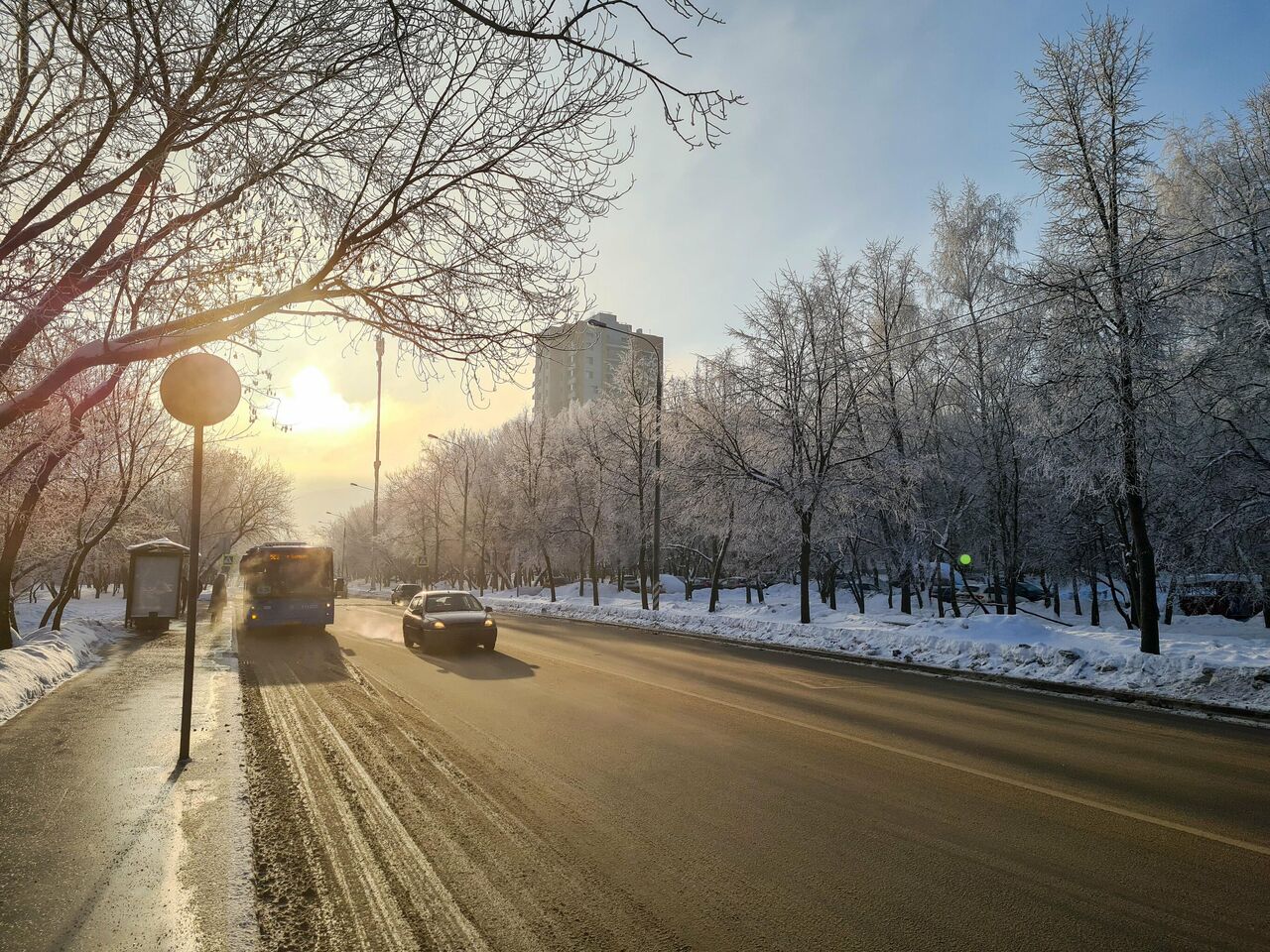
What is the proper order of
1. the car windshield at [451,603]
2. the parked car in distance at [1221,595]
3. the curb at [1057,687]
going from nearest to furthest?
the curb at [1057,687]
the car windshield at [451,603]
the parked car in distance at [1221,595]

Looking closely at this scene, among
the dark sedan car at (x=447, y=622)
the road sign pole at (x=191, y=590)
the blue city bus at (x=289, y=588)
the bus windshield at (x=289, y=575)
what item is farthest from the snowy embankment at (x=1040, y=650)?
the road sign pole at (x=191, y=590)

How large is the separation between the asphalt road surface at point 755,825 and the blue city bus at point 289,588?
13.8 metres

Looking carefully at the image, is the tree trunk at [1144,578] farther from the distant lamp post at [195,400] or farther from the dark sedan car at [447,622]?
the distant lamp post at [195,400]

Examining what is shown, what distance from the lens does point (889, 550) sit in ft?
89.9

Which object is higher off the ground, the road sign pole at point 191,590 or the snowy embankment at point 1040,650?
the road sign pole at point 191,590

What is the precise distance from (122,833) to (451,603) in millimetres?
12931

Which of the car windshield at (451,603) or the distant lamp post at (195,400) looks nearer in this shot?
the distant lamp post at (195,400)

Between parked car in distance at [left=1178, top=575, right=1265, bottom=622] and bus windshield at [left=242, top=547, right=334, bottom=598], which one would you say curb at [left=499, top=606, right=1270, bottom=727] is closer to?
parked car in distance at [left=1178, top=575, right=1265, bottom=622]

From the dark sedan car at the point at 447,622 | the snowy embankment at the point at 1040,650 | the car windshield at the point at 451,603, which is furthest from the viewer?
the car windshield at the point at 451,603

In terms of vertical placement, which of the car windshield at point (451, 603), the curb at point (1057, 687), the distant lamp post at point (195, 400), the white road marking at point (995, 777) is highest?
the distant lamp post at point (195, 400)

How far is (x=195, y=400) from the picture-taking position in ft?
22.3

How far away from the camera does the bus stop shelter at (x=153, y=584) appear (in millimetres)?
24875

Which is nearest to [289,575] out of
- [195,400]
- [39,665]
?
[39,665]

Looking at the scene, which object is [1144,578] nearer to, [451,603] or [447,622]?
[447,622]
